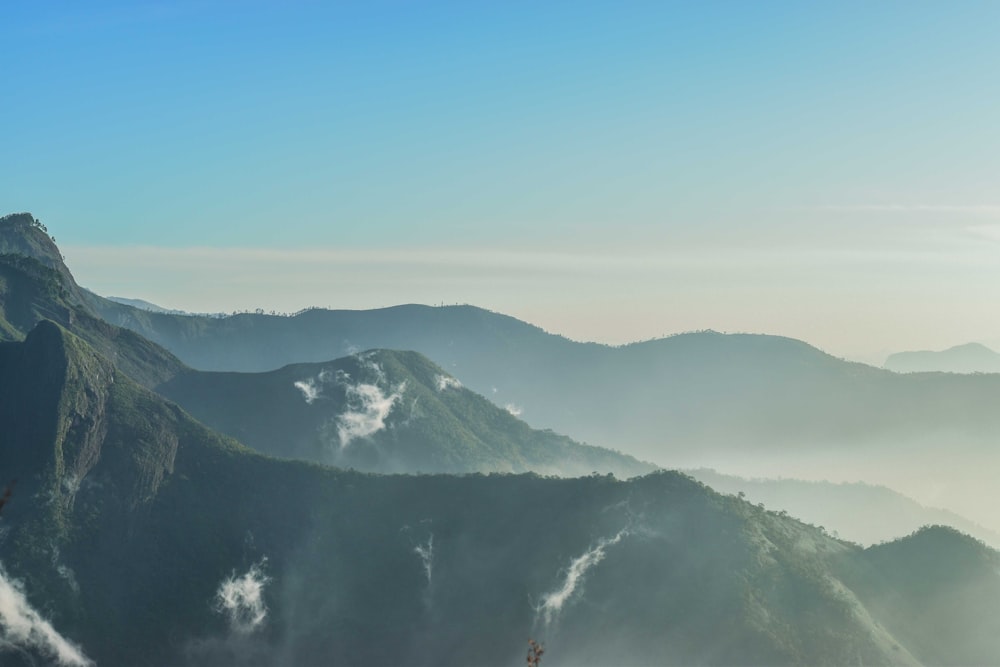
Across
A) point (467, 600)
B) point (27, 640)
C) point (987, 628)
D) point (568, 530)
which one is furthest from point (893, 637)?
point (27, 640)

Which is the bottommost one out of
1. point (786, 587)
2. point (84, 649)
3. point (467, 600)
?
point (84, 649)

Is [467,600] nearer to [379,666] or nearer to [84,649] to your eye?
[379,666]

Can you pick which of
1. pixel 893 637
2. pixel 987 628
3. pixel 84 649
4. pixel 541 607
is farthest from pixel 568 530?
pixel 84 649

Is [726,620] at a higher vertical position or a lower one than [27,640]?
higher

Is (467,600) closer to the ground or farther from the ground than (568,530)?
closer to the ground

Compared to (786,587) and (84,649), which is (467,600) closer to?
(786,587)

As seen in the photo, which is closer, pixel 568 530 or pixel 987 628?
pixel 987 628

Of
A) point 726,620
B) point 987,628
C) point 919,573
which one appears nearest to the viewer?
point 726,620

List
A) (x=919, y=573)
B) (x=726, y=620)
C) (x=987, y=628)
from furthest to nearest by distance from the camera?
(x=919, y=573) → (x=987, y=628) → (x=726, y=620)

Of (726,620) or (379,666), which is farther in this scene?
(379,666)
